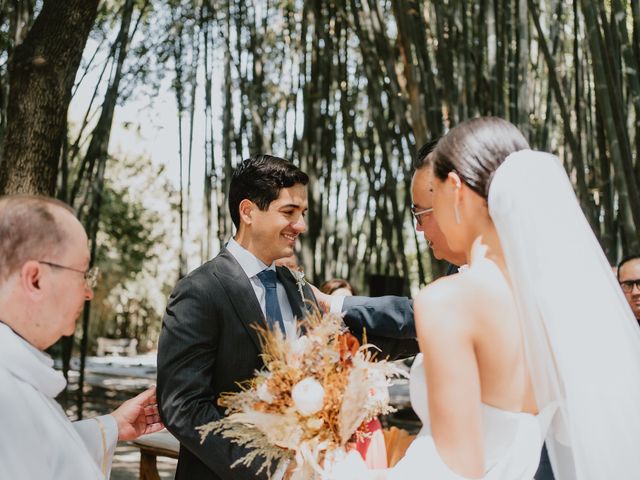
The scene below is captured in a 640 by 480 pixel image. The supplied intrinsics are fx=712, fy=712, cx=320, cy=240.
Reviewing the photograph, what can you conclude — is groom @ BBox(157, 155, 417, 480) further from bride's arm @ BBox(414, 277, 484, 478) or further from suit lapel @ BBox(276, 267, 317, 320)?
bride's arm @ BBox(414, 277, 484, 478)

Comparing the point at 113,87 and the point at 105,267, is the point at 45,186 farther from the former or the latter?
the point at 105,267

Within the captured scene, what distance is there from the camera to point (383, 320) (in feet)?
6.32

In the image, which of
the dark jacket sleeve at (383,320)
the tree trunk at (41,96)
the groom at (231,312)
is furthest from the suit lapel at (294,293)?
the tree trunk at (41,96)

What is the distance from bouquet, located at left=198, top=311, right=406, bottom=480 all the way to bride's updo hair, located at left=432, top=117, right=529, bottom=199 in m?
0.40

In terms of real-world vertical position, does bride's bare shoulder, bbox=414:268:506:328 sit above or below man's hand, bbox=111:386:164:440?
above

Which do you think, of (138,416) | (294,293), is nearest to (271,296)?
(294,293)

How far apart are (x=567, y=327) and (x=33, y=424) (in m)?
0.92

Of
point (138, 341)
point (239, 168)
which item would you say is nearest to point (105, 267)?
point (138, 341)

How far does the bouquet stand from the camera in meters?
1.34

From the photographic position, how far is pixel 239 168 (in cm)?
196

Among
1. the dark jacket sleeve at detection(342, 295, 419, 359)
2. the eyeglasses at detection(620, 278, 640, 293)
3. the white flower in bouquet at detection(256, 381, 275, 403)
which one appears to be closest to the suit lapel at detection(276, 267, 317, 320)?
the dark jacket sleeve at detection(342, 295, 419, 359)

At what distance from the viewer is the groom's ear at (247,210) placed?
1.92 metres

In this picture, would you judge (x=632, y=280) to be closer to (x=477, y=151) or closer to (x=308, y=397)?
(x=477, y=151)

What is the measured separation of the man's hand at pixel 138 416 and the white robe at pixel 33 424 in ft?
1.20
